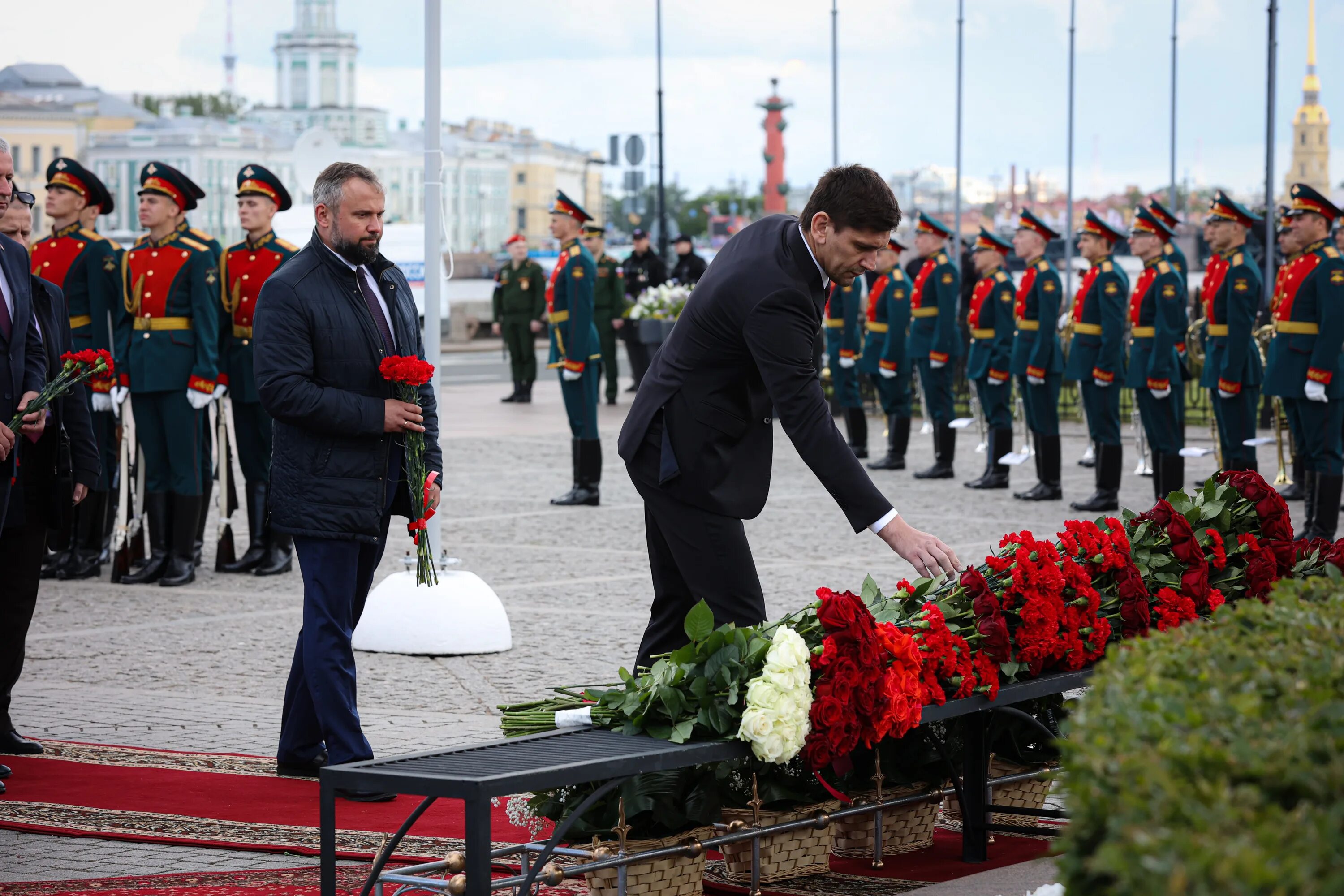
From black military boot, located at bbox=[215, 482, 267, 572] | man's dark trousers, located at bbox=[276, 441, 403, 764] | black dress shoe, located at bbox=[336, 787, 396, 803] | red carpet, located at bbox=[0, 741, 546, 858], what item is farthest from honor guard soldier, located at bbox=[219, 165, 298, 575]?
black dress shoe, located at bbox=[336, 787, 396, 803]

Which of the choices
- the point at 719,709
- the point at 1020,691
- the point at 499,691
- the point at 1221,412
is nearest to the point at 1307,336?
the point at 1221,412

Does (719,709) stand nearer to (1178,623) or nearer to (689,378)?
(689,378)

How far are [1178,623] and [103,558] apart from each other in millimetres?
7249

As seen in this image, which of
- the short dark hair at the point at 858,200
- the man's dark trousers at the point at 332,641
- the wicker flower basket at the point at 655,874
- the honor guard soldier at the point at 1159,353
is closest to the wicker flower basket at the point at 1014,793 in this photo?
the wicker flower basket at the point at 655,874

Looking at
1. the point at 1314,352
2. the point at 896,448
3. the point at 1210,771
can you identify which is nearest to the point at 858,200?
the point at 1210,771

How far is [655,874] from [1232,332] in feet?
28.8

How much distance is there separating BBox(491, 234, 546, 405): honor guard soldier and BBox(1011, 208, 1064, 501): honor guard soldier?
31.6 ft

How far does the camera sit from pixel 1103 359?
43.4ft

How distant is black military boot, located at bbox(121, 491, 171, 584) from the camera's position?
992 centimetres

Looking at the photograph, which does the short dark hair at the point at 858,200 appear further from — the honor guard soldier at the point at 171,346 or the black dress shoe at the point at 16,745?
the honor guard soldier at the point at 171,346

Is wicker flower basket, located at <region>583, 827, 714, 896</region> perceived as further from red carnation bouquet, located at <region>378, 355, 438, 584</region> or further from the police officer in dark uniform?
the police officer in dark uniform

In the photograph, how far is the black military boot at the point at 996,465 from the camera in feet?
47.9

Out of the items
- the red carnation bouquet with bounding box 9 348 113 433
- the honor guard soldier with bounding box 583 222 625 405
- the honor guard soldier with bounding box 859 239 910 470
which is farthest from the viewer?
the honor guard soldier with bounding box 583 222 625 405

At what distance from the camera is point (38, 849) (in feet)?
16.4
